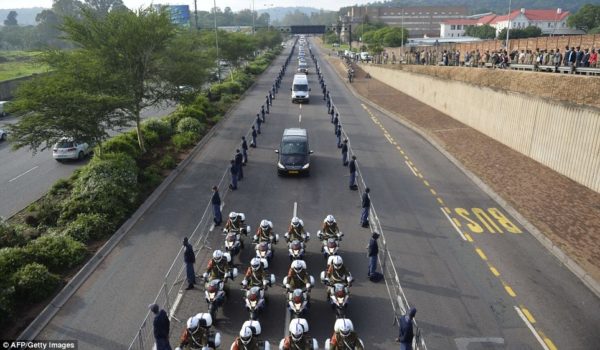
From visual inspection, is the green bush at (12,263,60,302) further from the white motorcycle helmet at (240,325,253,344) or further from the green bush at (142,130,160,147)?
the green bush at (142,130,160,147)

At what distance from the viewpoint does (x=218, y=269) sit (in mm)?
11953

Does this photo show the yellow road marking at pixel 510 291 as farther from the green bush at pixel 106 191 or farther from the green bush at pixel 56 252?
the green bush at pixel 106 191

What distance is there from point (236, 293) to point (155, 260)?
3425mm

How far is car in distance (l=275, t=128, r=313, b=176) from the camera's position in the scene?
71.1 feet

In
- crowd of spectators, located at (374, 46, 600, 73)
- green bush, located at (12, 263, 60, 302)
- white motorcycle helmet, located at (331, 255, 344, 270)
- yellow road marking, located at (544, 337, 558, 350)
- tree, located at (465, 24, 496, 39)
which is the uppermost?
tree, located at (465, 24, 496, 39)

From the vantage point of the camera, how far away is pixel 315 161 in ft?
81.5

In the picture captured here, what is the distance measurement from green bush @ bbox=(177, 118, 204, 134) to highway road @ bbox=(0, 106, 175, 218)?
649cm

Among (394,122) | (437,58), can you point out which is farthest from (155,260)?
(437,58)

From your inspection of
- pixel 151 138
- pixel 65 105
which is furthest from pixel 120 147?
pixel 65 105

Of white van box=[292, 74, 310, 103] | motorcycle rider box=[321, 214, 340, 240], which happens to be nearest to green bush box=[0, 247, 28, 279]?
motorcycle rider box=[321, 214, 340, 240]

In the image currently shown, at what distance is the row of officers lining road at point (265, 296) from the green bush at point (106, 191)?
18.3ft

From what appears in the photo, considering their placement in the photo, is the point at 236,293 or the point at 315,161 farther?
the point at 315,161

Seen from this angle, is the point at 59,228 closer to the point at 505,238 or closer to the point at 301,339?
the point at 301,339

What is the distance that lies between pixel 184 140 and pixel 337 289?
1858cm
